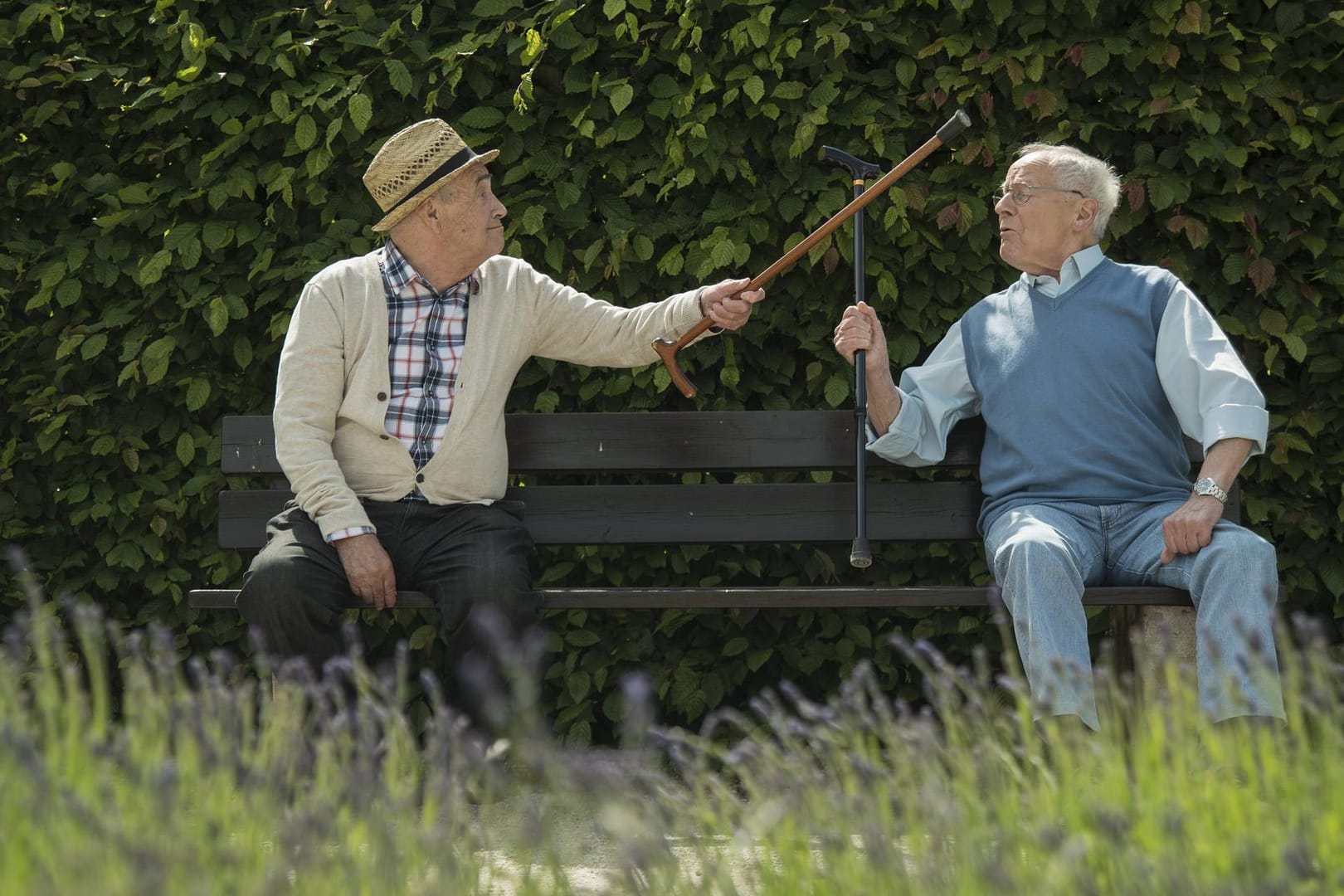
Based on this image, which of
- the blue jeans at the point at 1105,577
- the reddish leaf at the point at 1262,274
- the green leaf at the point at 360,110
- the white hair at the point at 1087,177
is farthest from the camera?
the green leaf at the point at 360,110

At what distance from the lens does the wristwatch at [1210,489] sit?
11.0 ft

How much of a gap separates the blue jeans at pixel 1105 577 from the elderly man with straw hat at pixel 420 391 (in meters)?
0.90

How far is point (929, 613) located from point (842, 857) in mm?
2507

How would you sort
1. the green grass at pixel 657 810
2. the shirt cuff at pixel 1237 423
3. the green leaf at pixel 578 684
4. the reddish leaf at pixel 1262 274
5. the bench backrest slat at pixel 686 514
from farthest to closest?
the green leaf at pixel 578 684 → the reddish leaf at pixel 1262 274 → the bench backrest slat at pixel 686 514 → the shirt cuff at pixel 1237 423 → the green grass at pixel 657 810

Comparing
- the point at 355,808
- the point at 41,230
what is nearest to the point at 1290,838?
the point at 355,808

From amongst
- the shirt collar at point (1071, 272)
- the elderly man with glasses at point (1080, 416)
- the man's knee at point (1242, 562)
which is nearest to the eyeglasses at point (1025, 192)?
the elderly man with glasses at point (1080, 416)

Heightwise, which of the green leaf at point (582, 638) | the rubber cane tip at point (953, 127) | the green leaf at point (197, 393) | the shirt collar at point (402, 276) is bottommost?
the green leaf at point (582, 638)

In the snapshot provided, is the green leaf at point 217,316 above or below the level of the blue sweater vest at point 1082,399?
above

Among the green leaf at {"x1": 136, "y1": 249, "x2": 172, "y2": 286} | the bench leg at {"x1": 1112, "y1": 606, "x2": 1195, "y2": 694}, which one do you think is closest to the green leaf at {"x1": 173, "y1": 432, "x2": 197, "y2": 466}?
the green leaf at {"x1": 136, "y1": 249, "x2": 172, "y2": 286}

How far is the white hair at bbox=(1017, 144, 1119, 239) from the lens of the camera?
3775 mm

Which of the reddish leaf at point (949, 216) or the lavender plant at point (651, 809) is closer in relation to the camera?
the lavender plant at point (651, 809)

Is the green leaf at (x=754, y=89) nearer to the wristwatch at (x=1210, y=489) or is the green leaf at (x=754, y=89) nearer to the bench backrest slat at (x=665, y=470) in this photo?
the bench backrest slat at (x=665, y=470)

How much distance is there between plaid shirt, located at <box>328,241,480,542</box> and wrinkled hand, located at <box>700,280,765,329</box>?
57cm

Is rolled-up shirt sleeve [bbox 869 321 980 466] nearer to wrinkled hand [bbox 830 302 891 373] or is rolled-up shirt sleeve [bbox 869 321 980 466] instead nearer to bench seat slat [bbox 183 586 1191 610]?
wrinkled hand [bbox 830 302 891 373]
